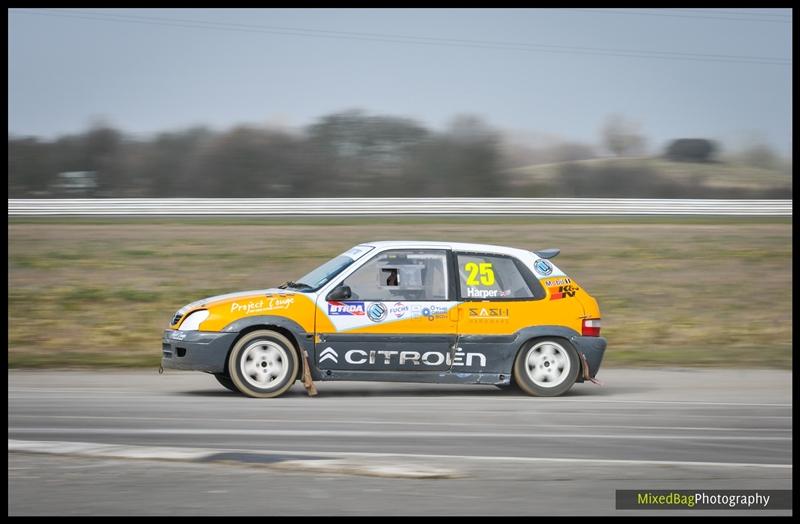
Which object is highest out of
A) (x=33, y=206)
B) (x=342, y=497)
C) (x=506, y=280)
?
(x=33, y=206)

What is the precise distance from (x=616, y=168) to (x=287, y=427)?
105 ft

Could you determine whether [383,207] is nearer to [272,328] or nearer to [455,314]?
[455,314]

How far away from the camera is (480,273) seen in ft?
36.1

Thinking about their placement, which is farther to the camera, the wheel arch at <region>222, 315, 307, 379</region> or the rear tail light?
the rear tail light

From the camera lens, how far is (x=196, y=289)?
64.3 ft

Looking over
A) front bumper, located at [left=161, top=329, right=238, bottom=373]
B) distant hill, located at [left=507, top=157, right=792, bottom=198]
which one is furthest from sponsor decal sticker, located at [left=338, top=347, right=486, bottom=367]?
distant hill, located at [left=507, top=157, right=792, bottom=198]

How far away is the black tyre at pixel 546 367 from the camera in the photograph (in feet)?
35.6

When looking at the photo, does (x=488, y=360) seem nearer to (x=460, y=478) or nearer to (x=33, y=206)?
(x=460, y=478)

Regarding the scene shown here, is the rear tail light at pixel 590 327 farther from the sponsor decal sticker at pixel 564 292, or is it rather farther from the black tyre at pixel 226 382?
the black tyre at pixel 226 382

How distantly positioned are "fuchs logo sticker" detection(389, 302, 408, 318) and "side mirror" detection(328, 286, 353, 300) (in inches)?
17.1

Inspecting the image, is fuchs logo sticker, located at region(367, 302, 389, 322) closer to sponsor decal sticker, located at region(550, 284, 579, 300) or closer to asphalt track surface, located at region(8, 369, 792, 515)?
asphalt track surface, located at region(8, 369, 792, 515)

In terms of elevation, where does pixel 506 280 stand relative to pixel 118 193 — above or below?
below

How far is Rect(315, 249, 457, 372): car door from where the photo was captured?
416 inches
